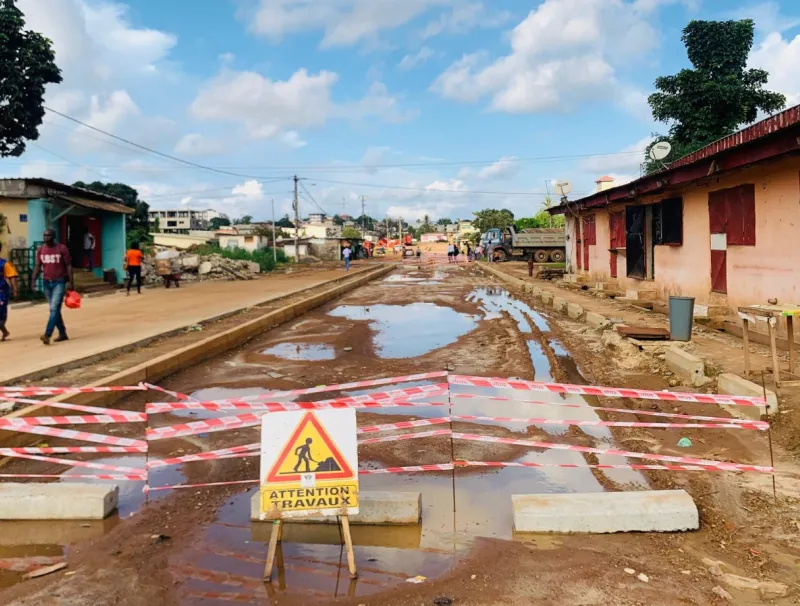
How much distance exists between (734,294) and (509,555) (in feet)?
32.2

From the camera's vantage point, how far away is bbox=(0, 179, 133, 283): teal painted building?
18.3 metres

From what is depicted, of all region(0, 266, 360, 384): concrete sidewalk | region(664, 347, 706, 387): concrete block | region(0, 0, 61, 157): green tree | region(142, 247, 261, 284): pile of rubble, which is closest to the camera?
region(664, 347, 706, 387): concrete block

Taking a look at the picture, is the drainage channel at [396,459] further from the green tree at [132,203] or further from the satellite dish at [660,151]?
the green tree at [132,203]

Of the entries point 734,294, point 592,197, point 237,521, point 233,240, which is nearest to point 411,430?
point 237,521

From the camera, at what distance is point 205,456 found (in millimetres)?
5297

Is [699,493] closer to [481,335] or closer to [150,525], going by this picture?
[150,525]

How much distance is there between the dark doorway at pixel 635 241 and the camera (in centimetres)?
1747

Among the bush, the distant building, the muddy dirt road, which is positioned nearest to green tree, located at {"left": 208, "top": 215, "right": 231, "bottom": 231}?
the distant building

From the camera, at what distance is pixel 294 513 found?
3691 mm

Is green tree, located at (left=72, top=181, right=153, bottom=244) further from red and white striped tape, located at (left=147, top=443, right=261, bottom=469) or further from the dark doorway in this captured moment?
red and white striped tape, located at (left=147, top=443, right=261, bottom=469)

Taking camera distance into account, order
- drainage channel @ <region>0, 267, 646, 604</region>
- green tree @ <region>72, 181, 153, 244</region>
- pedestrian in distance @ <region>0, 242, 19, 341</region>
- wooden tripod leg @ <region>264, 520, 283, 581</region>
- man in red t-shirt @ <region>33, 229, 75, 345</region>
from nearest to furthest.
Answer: wooden tripod leg @ <region>264, 520, 283, 581</region> < drainage channel @ <region>0, 267, 646, 604</region> < man in red t-shirt @ <region>33, 229, 75, 345</region> < pedestrian in distance @ <region>0, 242, 19, 341</region> < green tree @ <region>72, 181, 153, 244</region>

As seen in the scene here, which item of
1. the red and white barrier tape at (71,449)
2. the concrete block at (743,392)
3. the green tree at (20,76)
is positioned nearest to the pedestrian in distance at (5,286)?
the red and white barrier tape at (71,449)

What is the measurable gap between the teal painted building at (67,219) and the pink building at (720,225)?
56.2ft

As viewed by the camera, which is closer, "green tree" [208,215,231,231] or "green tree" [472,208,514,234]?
"green tree" [472,208,514,234]
